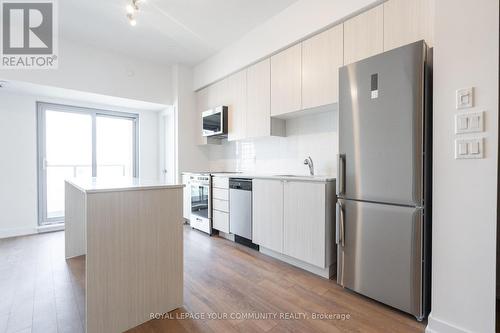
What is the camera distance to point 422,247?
5.06 ft

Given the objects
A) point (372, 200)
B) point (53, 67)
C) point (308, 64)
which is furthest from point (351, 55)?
point (53, 67)

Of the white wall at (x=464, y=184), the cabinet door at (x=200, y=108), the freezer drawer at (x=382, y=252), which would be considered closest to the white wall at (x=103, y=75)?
the cabinet door at (x=200, y=108)

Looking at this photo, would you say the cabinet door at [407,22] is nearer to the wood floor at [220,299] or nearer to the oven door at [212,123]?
the wood floor at [220,299]

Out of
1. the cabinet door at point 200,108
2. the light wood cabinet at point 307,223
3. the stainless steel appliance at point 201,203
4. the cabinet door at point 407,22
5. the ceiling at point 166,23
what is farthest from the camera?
the cabinet door at point 200,108

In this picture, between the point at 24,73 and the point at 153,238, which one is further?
the point at 24,73

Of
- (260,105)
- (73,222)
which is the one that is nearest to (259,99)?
(260,105)

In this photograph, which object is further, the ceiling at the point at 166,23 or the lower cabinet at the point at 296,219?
the ceiling at the point at 166,23

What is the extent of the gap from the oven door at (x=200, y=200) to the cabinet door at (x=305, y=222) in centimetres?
150

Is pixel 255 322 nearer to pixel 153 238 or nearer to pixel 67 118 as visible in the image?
pixel 153 238

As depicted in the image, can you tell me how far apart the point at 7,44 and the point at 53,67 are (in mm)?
475

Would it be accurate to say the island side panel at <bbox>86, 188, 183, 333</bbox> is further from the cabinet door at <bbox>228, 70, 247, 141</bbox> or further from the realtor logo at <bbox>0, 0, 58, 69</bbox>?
the realtor logo at <bbox>0, 0, 58, 69</bbox>

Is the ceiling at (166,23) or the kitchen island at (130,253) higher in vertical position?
the ceiling at (166,23)

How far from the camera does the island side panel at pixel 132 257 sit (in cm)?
140

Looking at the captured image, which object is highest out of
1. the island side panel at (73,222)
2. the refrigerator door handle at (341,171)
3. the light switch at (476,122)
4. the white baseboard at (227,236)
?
the light switch at (476,122)
